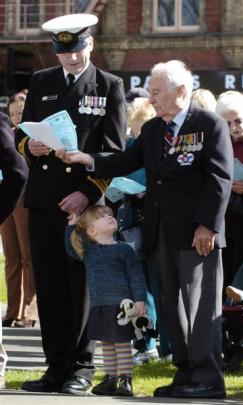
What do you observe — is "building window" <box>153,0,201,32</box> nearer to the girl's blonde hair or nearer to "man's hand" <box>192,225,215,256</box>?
the girl's blonde hair

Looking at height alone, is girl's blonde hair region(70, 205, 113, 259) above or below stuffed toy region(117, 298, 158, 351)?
above

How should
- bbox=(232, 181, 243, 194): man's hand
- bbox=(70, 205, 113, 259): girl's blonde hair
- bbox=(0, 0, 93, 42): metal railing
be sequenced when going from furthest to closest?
bbox=(0, 0, 93, 42): metal railing < bbox=(232, 181, 243, 194): man's hand < bbox=(70, 205, 113, 259): girl's blonde hair

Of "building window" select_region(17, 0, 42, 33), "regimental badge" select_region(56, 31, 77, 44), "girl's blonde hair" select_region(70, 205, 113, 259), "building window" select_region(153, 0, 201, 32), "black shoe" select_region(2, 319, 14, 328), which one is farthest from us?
"building window" select_region(17, 0, 42, 33)

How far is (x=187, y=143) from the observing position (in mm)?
7688

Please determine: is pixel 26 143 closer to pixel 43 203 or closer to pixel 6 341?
pixel 43 203

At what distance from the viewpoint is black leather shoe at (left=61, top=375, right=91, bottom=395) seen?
788 centimetres

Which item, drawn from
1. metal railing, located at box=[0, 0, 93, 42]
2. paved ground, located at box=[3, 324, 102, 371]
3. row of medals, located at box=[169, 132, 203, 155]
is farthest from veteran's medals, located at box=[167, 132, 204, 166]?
metal railing, located at box=[0, 0, 93, 42]

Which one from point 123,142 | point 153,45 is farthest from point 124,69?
point 123,142

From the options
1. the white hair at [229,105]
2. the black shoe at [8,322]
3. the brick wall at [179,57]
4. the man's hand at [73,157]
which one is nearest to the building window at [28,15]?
the brick wall at [179,57]

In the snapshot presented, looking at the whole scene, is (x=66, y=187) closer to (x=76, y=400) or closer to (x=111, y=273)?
(x=111, y=273)

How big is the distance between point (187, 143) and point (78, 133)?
0.74 m

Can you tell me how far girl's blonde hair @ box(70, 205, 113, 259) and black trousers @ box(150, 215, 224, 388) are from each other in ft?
1.34

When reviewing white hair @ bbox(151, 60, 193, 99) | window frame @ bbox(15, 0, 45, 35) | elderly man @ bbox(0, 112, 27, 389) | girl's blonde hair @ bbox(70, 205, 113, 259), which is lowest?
window frame @ bbox(15, 0, 45, 35)

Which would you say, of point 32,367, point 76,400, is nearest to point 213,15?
point 32,367
